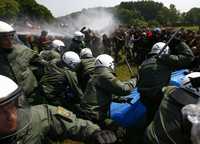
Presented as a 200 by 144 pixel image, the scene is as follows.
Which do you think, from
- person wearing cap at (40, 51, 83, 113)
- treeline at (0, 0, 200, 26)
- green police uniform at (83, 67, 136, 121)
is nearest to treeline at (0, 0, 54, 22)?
treeline at (0, 0, 200, 26)

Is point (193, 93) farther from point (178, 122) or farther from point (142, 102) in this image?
point (142, 102)

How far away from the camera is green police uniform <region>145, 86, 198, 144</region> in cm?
327

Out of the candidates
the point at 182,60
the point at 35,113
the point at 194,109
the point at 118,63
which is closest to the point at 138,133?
the point at 182,60

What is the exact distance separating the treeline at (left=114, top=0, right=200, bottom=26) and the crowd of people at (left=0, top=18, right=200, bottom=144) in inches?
2211

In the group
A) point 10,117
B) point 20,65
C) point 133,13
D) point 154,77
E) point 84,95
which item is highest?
point 10,117

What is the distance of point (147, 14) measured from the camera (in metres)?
94.1

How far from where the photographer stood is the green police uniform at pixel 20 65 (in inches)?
239

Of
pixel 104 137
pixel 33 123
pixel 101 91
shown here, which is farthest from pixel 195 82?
pixel 101 91

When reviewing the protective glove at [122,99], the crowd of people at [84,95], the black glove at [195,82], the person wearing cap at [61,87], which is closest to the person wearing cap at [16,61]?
the crowd of people at [84,95]

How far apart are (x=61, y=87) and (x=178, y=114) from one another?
4.53 meters

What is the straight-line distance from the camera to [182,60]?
6.93 meters

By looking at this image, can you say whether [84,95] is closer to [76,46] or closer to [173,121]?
[173,121]

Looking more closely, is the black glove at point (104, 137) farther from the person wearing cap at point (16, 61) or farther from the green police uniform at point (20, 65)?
the green police uniform at point (20, 65)

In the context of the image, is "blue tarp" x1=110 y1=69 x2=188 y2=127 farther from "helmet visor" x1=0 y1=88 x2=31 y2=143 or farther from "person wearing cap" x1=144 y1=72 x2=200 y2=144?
"helmet visor" x1=0 y1=88 x2=31 y2=143
